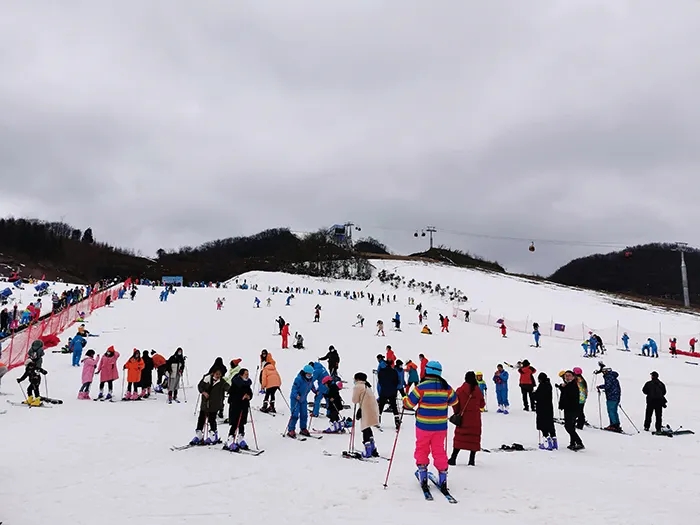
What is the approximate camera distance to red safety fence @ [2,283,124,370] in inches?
684

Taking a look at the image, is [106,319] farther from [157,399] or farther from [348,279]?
[348,279]

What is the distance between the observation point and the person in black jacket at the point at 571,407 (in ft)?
30.8

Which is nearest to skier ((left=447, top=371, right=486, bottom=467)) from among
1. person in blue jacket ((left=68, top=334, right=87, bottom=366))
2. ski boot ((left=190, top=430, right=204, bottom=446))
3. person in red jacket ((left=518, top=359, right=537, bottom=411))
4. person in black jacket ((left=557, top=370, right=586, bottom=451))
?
person in black jacket ((left=557, top=370, right=586, bottom=451))

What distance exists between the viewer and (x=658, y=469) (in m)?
8.06

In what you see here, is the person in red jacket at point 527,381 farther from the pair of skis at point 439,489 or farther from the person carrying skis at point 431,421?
the pair of skis at point 439,489

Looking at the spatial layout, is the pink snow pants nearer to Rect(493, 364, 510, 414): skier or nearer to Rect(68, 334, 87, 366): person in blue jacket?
Rect(493, 364, 510, 414): skier

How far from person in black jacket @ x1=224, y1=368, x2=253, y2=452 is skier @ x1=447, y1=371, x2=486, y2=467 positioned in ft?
11.6

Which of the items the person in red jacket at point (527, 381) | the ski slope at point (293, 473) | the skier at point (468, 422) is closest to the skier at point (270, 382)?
the ski slope at point (293, 473)

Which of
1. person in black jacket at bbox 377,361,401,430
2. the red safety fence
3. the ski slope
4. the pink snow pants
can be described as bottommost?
the ski slope

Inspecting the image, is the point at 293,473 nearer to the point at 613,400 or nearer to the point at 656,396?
the point at 613,400

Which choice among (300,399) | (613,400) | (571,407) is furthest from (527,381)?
(300,399)

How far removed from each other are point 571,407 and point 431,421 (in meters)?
4.61

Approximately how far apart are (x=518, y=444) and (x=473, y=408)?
2.08 metres

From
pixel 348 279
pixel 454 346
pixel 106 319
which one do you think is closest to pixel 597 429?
pixel 454 346
